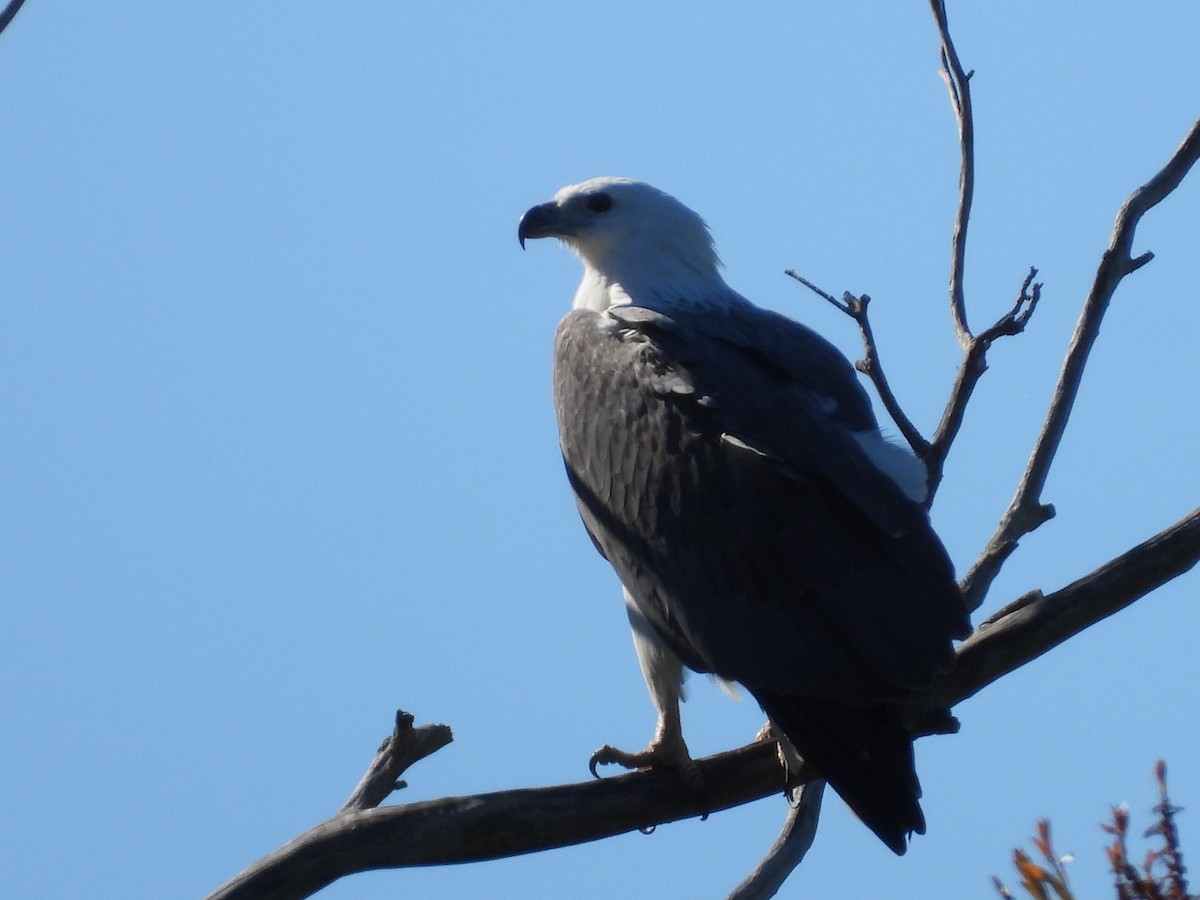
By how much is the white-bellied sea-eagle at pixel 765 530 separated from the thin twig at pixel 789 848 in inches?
16.1

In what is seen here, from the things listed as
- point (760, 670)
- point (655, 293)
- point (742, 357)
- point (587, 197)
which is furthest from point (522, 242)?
point (760, 670)

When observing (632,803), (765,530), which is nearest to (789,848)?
(632,803)

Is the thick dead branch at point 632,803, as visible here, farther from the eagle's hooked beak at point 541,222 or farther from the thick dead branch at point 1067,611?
the eagle's hooked beak at point 541,222

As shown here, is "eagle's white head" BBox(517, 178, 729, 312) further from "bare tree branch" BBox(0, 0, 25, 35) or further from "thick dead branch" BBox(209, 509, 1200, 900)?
"bare tree branch" BBox(0, 0, 25, 35)

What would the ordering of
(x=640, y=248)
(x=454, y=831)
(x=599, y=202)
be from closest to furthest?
(x=454, y=831)
(x=640, y=248)
(x=599, y=202)

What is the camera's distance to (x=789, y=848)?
505cm

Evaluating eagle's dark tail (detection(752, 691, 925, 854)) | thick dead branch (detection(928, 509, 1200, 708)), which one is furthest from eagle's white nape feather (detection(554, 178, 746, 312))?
eagle's dark tail (detection(752, 691, 925, 854))

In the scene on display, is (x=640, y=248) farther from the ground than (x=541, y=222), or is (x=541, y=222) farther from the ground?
(x=541, y=222)

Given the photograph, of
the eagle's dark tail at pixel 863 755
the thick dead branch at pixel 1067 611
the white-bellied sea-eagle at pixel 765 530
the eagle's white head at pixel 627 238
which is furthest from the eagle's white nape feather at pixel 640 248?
A: the eagle's dark tail at pixel 863 755

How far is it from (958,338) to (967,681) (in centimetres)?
150

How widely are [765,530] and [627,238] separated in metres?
2.29

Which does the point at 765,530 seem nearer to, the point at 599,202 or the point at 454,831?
the point at 454,831

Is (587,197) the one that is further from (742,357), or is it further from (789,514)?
(789,514)

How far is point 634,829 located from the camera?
186 inches
